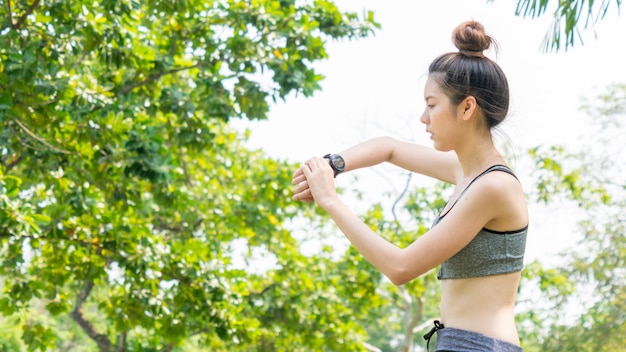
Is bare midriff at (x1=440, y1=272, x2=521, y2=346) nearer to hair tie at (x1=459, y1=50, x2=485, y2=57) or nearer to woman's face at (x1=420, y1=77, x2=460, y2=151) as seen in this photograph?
woman's face at (x1=420, y1=77, x2=460, y2=151)

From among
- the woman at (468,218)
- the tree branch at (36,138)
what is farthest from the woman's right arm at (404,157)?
the tree branch at (36,138)

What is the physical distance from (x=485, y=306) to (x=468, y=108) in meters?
0.37

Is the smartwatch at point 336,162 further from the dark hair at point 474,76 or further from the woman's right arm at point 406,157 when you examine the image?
the dark hair at point 474,76

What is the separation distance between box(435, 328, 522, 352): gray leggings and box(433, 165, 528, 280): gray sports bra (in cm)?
10

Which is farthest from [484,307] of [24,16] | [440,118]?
[24,16]

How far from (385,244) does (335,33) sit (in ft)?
16.3

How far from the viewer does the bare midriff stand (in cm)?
154

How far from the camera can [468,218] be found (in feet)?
5.00

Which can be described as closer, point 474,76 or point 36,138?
point 474,76

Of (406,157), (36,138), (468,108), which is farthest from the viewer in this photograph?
(36,138)

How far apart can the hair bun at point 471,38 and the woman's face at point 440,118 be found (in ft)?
0.31

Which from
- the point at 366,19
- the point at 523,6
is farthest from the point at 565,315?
the point at 523,6

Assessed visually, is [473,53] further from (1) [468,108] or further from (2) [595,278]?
(2) [595,278]

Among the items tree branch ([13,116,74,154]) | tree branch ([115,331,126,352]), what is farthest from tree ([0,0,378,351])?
tree branch ([115,331,126,352])
